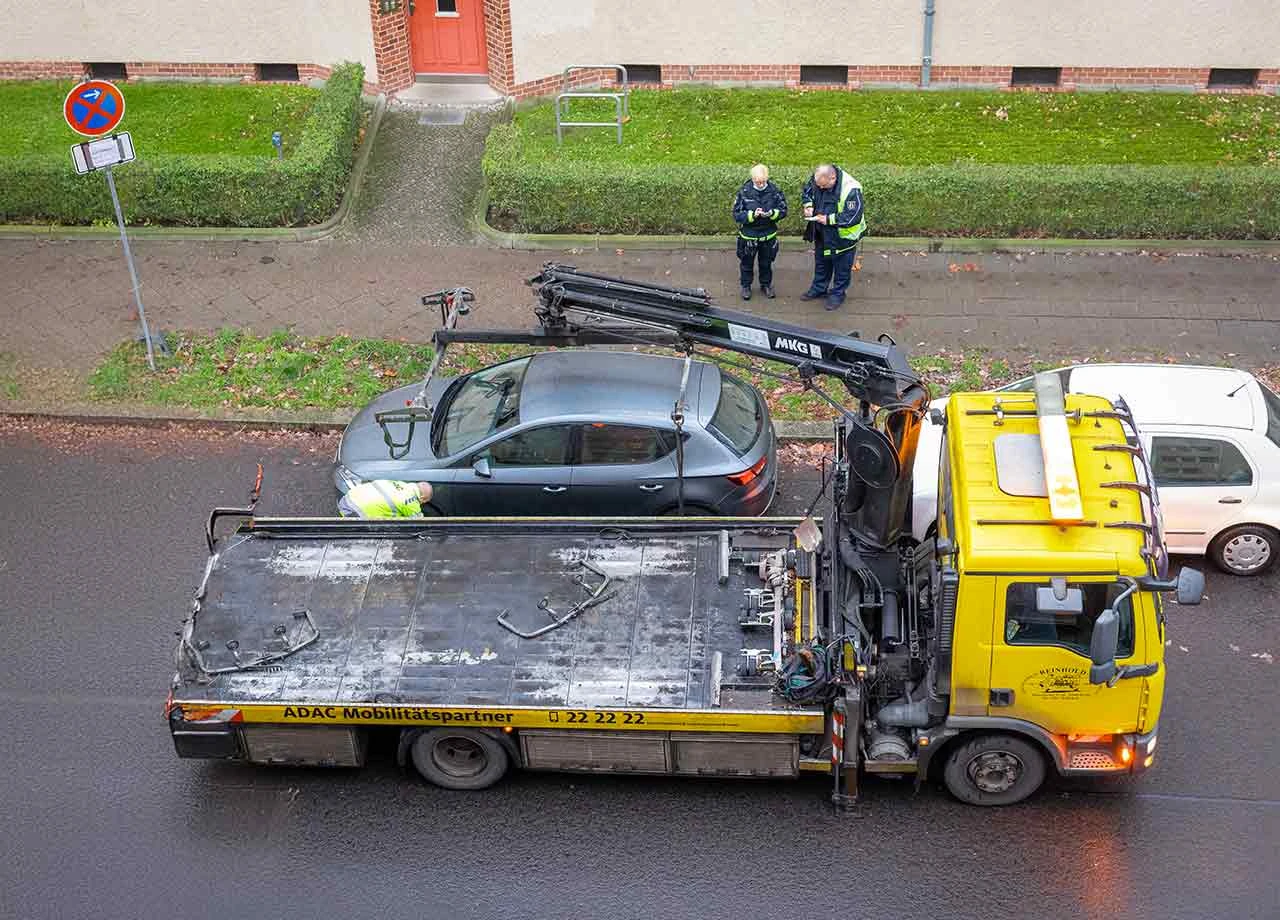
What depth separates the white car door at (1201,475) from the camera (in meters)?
10.8

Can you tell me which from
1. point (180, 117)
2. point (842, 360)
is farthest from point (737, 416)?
point (180, 117)

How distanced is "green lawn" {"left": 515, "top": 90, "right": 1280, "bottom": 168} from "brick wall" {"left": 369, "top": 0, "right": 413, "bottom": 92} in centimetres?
189

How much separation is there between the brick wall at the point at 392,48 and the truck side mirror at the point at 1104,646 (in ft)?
45.8

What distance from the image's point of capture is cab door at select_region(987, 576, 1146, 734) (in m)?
8.11

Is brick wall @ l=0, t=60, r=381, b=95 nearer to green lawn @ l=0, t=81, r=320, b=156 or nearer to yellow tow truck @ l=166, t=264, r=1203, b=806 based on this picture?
green lawn @ l=0, t=81, r=320, b=156

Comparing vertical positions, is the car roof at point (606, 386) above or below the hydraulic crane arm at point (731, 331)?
below

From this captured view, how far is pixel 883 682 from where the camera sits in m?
9.10

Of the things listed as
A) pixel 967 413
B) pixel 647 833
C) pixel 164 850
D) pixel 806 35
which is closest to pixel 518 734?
pixel 647 833

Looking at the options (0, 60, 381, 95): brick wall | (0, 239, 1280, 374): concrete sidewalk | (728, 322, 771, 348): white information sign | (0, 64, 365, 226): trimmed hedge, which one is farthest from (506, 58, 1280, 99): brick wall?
(728, 322, 771, 348): white information sign

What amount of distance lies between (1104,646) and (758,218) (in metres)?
7.54

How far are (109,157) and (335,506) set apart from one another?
175 inches

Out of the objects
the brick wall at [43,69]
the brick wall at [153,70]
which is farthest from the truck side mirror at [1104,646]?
the brick wall at [43,69]

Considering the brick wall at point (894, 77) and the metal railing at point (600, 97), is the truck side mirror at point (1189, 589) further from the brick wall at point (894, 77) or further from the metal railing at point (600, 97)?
the brick wall at point (894, 77)

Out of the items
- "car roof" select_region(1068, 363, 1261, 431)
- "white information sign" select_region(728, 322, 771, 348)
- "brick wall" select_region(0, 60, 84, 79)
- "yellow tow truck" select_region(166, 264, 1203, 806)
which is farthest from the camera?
"brick wall" select_region(0, 60, 84, 79)
